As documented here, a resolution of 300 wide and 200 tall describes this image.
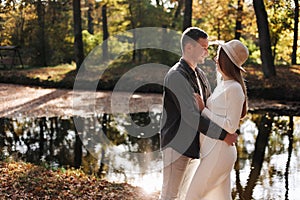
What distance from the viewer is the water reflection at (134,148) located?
6.93 meters

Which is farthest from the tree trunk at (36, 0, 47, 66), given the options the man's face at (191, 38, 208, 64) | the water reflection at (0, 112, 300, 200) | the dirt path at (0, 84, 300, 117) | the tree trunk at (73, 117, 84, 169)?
the man's face at (191, 38, 208, 64)

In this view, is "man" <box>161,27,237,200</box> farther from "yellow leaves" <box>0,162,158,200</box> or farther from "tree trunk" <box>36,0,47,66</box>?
"tree trunk" <box>36,0,47,66</box>

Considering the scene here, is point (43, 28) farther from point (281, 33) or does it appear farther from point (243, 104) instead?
point (243, 104)

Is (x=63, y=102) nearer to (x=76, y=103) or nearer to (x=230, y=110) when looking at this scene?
(x=76, y=103)

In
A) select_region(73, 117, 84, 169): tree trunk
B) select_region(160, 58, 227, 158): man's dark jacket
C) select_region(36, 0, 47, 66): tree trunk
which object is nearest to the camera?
select_region(160, 58, 227, 158): man's dark jacket

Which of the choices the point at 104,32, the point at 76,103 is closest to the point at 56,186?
the point at 76,103

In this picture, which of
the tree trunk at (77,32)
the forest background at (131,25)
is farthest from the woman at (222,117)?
the tree trunk at (77,32)

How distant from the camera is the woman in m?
3.62

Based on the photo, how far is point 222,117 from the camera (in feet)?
12.2

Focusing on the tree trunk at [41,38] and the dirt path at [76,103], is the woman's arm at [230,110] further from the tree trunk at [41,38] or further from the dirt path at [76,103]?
the tree trunk at [41,38]

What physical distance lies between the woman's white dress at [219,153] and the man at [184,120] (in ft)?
0.26

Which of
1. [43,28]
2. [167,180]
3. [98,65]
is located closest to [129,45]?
[98,65]

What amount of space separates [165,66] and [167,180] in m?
16.4

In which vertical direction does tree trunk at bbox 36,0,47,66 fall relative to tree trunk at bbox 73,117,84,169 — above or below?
above
